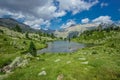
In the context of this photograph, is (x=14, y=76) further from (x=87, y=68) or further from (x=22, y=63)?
(x=87, y=68)

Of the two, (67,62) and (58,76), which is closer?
(58,76)

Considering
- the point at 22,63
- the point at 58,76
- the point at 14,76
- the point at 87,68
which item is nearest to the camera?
the point at 58,76

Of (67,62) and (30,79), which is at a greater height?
(67,62)

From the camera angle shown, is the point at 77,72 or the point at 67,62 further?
the point at 67,62

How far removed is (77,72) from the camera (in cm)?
3725

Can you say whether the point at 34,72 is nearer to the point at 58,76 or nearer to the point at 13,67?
the point at 58,76

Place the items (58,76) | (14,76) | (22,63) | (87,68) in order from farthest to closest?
(22,63)
(14,76)
(87,68)
(58,76)

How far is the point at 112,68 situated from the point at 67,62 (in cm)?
1070

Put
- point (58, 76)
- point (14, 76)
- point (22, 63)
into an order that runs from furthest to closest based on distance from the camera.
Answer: point (22, 63), point (14, 76), point (58, 76)

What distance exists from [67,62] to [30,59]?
50.2 ft

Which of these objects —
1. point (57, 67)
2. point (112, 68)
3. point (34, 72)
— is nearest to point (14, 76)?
point (34, 72)

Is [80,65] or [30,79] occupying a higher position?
[80,65]

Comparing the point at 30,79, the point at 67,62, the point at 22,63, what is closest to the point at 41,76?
the point at 30,79

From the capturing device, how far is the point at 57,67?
39.7 metres
